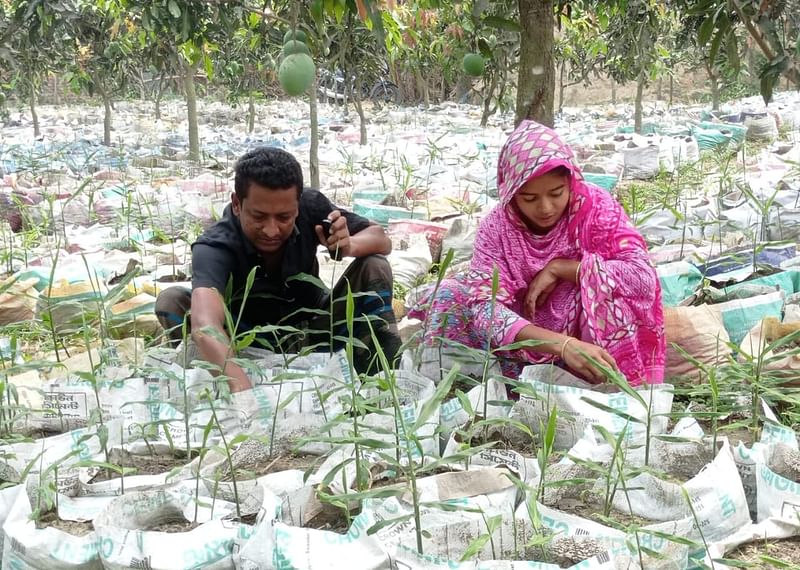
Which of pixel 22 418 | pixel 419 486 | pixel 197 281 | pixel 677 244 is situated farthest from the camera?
pixel 677 244

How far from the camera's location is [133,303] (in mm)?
2443

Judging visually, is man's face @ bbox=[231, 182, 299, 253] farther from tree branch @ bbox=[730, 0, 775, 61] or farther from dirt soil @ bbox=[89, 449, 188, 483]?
tree branch @ bbox=[730, 0, 775, 61]

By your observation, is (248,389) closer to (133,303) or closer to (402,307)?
(133,303)

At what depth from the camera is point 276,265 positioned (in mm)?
2062

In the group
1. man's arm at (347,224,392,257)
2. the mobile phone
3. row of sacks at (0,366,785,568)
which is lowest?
row of sacks at (0,366,785,568)

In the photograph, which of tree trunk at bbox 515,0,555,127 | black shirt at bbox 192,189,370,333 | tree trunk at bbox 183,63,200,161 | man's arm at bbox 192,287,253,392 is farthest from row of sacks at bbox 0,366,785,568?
tree trunk at bbox 183,63,200,161

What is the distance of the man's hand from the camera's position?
199cm

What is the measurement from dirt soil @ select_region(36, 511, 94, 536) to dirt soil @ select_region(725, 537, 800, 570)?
88 cm

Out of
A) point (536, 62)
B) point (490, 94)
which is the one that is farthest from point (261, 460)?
point (490, 94)

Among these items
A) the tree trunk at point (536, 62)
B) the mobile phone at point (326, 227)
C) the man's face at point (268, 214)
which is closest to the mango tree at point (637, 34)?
the tree trunk at point (536, 62)

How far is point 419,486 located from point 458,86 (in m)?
14.9

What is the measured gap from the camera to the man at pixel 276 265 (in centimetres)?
186

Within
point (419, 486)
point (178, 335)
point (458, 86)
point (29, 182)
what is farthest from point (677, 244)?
point (458, 86)

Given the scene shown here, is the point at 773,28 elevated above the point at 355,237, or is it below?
above
